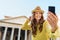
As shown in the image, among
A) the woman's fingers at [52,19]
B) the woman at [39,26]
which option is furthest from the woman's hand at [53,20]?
the woman at [39,26]

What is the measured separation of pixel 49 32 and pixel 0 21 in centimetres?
344

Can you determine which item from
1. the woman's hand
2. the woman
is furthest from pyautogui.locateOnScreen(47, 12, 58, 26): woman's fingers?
the woman

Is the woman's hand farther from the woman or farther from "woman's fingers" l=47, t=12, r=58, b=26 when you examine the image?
the woman

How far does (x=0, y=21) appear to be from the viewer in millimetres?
4805

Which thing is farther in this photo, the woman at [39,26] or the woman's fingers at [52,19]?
the woman at [39,26]

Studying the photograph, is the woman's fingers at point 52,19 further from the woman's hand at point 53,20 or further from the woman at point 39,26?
the woman at point 39,26

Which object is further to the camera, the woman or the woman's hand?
the woman

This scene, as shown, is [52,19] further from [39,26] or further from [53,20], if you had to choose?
[39,26]

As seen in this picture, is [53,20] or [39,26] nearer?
[53,20]

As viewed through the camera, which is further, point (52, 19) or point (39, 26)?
point (39, 26)

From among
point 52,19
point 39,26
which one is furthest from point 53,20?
point 39,26

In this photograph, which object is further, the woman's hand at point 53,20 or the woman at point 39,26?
the woman at point 39,26

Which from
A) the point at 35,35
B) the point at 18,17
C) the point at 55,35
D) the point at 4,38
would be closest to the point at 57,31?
the point at 55,35

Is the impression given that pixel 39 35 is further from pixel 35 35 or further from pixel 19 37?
pixel 19 37
